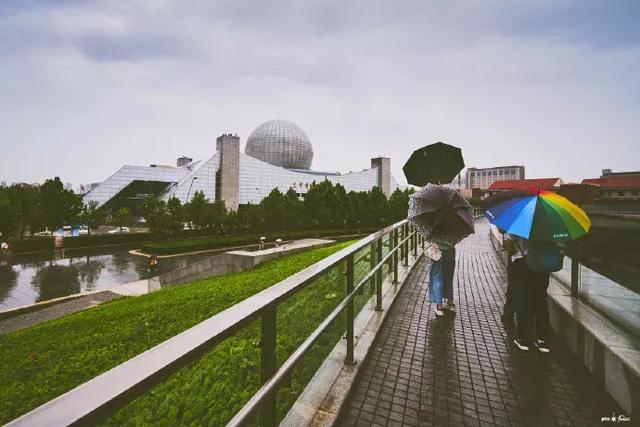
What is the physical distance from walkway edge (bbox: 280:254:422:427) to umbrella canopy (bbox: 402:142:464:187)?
8.56 ft

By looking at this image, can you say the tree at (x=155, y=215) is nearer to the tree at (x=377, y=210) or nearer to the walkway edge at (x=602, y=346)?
the tree at (x=377, y=210)

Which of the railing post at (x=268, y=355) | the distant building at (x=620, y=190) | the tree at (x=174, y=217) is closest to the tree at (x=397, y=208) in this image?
the tree at (x=174, y=217)

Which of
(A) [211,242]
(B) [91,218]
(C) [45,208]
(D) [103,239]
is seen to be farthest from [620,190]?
(B) [91,218]

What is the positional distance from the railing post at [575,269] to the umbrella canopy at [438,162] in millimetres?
2039

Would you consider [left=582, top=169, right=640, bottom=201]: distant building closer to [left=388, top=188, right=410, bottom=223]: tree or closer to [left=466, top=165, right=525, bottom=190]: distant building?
[left=388, top=188, right=410, bottom=223]: tree

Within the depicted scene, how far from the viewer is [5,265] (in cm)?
2556

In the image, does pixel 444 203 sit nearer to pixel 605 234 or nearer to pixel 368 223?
pixel 605 234

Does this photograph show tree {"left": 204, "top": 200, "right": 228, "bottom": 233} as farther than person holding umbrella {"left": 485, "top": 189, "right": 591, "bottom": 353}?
Yes

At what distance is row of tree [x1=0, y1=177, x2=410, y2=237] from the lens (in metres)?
37.3

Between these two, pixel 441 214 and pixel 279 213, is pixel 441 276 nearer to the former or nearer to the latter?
pixel 441 214

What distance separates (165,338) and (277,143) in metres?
75.5

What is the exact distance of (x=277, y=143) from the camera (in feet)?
264

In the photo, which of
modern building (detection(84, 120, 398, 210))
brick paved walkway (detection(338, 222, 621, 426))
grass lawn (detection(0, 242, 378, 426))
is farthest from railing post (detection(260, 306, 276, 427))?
modern building (detection(84, 120, 398, 210))

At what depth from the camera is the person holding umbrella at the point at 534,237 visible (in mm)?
3508
